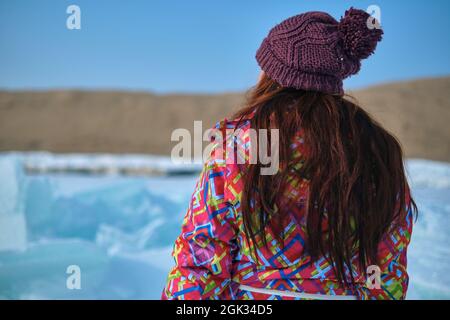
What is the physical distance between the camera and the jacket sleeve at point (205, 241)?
1.03 m

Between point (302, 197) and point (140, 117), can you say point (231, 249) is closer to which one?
point (302, 197)

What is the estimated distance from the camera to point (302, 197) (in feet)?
3.39

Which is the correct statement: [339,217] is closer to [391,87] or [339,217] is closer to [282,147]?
[282,147]

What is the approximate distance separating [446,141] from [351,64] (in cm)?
1776

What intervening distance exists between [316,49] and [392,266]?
0.50 meters

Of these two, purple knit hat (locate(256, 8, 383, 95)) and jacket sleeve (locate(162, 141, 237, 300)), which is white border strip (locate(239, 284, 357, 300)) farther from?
purple knit hat (locate(256, 8, 383, 95))

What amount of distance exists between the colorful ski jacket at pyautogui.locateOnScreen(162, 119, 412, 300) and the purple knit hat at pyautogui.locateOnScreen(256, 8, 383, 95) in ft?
0.45

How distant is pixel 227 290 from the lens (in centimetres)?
109

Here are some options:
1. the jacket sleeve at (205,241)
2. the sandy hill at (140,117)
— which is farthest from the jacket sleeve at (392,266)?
the sandy hill at (140,117)

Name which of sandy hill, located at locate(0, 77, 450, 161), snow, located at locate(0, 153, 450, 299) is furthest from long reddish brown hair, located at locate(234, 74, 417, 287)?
sandy hill, located at locate(0, 77, 450, 161)

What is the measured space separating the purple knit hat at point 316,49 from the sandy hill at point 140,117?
33.5ft

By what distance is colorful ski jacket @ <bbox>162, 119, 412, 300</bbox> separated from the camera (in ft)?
3.37

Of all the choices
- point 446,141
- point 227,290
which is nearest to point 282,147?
point 227,290

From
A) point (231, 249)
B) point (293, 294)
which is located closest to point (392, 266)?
point (293, 294)
